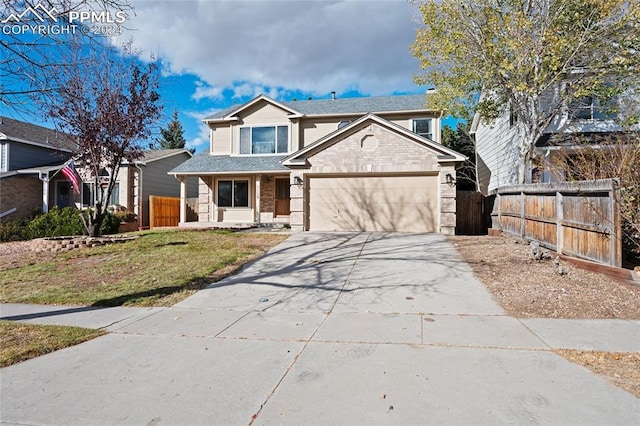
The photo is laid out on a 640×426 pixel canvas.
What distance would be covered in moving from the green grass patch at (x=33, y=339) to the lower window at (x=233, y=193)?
1364 centimetres

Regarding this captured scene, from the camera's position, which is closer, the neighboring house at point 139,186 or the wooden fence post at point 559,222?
the wooden fence post at point 559,222

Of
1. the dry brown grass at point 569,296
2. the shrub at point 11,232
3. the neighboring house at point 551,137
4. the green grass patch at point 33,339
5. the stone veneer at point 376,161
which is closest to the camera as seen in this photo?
the dry brown grass at point 569,296

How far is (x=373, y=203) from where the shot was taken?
14.2 metres

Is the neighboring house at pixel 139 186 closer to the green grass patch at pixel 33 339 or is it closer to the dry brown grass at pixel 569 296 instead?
the green grass patch at pixel 33 339

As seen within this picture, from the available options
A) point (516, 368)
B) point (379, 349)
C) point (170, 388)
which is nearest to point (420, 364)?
point (379, 349)

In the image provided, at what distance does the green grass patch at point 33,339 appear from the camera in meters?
4.20

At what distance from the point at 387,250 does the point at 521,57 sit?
7.32 m

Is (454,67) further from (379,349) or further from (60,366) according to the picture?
(60,366)

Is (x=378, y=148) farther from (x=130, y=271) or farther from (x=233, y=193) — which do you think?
(x=130, y=271)

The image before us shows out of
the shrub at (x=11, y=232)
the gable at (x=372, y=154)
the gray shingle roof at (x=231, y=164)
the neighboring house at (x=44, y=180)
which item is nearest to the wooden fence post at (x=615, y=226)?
the gable at (x=372, y=154)

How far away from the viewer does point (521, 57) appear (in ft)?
36.7

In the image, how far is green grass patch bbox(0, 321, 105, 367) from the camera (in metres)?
4.20

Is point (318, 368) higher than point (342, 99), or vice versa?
point (342, 99)

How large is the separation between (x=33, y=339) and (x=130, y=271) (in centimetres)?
417
